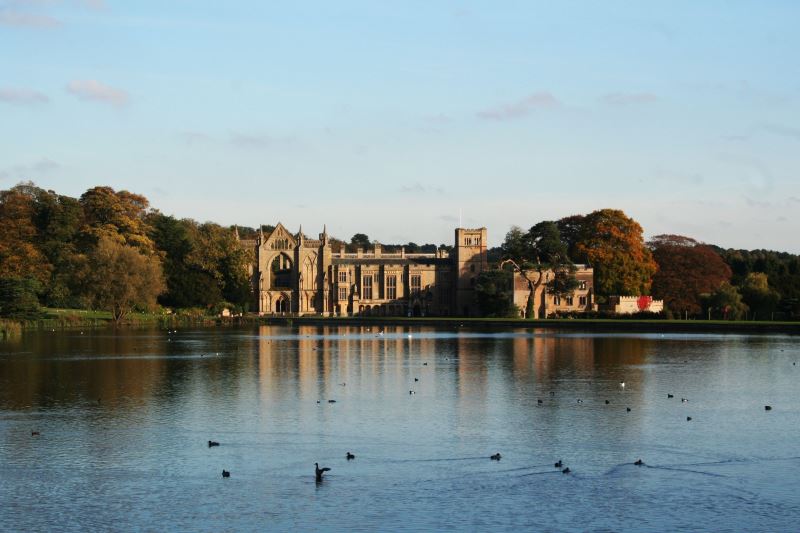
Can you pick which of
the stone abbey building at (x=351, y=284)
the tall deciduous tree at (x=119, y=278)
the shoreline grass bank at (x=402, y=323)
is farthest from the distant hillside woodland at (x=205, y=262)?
the stone abbey building at (x=351, y=284)

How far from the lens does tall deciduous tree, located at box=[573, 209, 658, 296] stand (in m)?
Result: 92.4

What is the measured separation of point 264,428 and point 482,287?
72.2m

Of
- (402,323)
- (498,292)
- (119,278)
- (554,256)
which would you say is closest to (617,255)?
(554,256)

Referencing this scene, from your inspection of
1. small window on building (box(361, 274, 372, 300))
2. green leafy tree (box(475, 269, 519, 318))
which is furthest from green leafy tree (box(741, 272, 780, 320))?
small window on building (box(361, 274, 372, 300))

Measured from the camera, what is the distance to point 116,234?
88.3 meters

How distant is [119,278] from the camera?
257 feet

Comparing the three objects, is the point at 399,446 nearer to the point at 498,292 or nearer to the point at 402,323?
the point at 402,323

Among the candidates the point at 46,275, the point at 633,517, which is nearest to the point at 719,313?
the point at 46,275

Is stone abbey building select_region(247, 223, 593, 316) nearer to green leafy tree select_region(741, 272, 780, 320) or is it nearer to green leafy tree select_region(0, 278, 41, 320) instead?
green leafy tree select_region(741, 272, 780, 320)

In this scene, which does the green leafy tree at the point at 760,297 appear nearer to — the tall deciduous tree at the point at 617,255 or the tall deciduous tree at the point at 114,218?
the tall deciduous tree at the point at 617,255

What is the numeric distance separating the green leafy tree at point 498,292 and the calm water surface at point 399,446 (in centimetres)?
5212

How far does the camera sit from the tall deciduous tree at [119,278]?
78.2m

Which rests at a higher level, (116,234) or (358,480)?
(116,234)

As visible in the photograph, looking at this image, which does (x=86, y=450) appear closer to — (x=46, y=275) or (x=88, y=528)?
(x=88, y=528)
